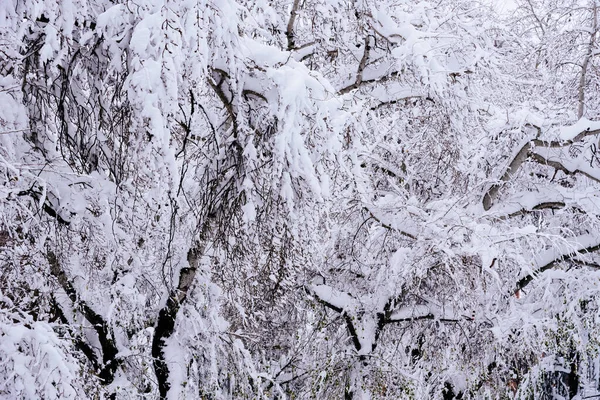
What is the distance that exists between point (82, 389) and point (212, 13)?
2.73m

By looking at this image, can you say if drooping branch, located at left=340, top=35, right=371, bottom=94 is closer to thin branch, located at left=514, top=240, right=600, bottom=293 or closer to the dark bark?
the dark bark

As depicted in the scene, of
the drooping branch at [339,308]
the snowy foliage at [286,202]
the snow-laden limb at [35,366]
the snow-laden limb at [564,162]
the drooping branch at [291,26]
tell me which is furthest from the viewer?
the drooping branch at [339,308]

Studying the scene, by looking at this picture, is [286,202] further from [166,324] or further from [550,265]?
[550,265]

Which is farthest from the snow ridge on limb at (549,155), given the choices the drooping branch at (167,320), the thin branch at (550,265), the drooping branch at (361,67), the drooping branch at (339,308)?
the drooping branch at (167,320)

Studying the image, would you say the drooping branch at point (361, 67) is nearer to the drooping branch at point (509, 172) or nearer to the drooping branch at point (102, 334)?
the drooping branch at point (509, 172)

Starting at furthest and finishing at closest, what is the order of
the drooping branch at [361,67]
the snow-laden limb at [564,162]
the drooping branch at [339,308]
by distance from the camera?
the drooping branch at [339,308] → the snow-laden limb at [564,162] → the drooping branch at [361,67]

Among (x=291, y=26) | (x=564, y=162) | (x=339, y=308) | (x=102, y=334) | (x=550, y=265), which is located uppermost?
(x=291, y=26)

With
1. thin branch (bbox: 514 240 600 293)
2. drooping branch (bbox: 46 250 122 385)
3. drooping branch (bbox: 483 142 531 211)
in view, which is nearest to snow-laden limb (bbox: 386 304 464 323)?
thin branch (bbox: 514 240 600 293)

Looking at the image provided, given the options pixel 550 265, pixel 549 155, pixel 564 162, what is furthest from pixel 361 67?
pixel 550 265

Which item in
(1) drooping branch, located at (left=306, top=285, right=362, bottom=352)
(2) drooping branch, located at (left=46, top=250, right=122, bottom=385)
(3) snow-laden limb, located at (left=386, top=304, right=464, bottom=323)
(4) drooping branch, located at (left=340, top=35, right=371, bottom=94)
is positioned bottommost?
(2) drooping branch, located at (left=46, top=250, right=122, bottom=385)

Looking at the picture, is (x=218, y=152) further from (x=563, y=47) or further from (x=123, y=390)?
(x=563, y=47)

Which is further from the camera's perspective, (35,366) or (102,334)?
(102,334)

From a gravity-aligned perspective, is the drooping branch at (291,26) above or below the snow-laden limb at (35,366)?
above

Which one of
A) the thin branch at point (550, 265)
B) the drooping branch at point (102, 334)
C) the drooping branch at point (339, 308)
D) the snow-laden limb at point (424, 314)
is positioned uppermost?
the thin branch at point (550, 265)
